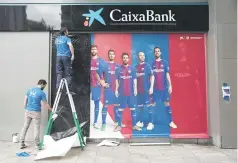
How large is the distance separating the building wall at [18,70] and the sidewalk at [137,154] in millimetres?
652

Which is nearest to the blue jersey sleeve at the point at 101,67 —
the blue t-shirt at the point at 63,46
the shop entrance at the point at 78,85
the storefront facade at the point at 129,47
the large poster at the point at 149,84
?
the large poster at the point at 149,84

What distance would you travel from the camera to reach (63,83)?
878cm

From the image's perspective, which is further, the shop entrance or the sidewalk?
the shop entrance

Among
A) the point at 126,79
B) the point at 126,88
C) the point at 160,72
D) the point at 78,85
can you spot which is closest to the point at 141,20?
the point at 160,72

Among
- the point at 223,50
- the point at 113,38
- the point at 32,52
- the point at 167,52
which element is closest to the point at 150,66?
the point at 167,52

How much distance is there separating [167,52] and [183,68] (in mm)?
616

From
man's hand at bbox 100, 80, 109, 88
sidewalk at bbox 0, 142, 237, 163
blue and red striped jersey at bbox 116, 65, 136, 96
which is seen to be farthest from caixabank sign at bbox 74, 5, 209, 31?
sidewalk at bbox 0, 142, 237, 163

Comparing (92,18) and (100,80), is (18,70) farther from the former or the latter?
(92,18)

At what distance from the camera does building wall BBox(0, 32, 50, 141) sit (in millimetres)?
9164

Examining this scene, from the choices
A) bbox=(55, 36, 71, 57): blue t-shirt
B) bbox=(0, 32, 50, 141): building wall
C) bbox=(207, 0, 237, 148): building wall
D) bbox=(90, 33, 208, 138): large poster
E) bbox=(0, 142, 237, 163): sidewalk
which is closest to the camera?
bbox=(0, 142, 237, 163): sidewalk

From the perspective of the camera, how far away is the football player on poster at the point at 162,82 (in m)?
9.31

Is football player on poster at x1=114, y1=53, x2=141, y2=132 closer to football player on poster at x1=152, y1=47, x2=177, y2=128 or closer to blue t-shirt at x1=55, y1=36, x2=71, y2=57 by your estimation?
football player on poster at x1=152, y1=47, x2=177, y2=128

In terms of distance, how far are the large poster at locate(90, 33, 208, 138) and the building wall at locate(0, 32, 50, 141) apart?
1363 millimetres

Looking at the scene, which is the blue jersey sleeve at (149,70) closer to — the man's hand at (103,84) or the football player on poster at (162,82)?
the football player on poster at (162,82)
